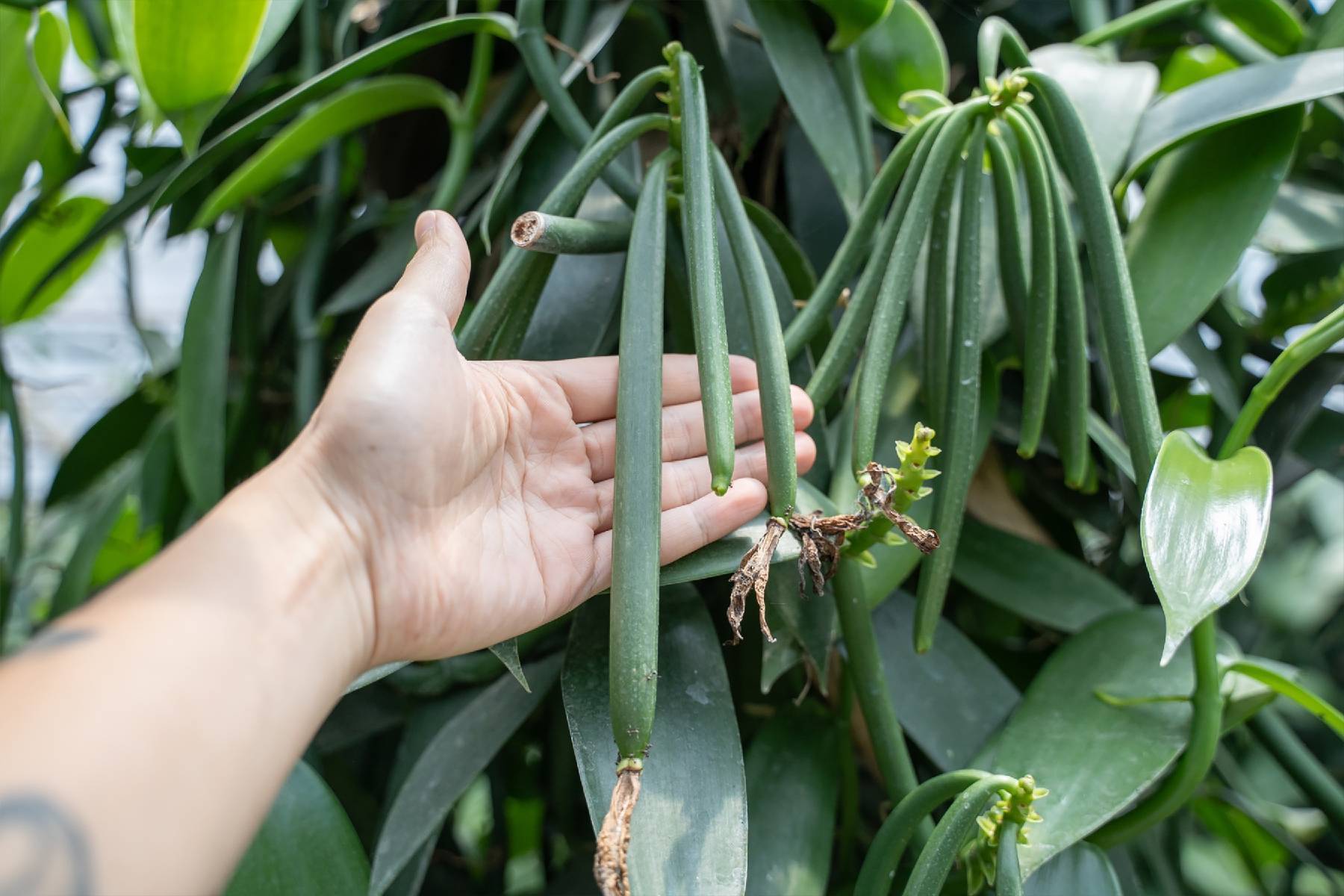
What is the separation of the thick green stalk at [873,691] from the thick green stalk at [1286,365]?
0.24 metres

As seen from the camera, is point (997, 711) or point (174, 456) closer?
point (997, 711)

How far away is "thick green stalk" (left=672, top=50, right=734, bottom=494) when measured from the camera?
463 mm

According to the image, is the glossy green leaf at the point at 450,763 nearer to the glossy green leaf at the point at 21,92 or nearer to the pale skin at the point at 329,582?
the pale skin at the point at 329,582

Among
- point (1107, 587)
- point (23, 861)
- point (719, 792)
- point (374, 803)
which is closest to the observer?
point (23, 861)

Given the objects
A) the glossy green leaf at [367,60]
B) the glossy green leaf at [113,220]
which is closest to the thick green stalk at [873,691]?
the glossy green leaf at [367,60]

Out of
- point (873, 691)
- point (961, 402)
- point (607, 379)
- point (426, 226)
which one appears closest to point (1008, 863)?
point (873, 691)

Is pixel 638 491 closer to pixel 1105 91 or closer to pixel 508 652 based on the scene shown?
pixel 508 652

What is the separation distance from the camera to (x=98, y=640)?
1.24 feet

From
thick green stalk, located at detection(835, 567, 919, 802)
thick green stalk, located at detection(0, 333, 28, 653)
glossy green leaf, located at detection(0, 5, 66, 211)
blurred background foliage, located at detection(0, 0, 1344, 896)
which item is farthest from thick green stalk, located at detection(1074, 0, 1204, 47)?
thick green stalk, located at detection(0, 333, 28, 653)

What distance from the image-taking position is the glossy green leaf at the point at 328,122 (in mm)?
771

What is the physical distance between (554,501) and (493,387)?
3.1 inches

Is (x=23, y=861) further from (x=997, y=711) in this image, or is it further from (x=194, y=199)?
(x=194, y=199)

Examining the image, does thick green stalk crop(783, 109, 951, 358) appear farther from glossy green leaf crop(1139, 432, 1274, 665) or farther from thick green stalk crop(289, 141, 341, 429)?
thick green stalk crop(289, 141, 341, 429)

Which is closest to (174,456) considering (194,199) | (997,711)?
(194,199)
